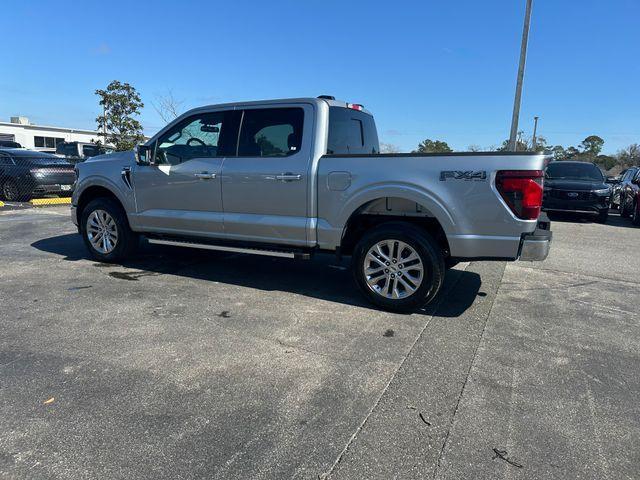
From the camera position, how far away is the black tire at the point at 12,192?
41.6ft

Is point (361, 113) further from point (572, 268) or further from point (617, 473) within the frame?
point (617, 473)

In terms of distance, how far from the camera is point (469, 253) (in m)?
4.19

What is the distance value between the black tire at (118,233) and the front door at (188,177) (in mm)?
351

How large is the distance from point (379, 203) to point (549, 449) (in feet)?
8.91

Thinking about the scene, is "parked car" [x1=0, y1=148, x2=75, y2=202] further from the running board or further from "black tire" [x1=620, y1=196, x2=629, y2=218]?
"black tire" [x1=620, y1=196, x2=629, y2=218]

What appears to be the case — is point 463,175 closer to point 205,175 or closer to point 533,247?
point 533,247

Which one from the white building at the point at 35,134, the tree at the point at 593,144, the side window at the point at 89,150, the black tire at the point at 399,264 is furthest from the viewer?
the tree at the point at 593,144

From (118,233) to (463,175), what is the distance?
456 cm

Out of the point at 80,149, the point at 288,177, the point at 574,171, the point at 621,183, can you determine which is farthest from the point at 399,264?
the point at 80,149

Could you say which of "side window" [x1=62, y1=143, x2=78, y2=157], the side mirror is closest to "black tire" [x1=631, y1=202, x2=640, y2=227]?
the side mirror

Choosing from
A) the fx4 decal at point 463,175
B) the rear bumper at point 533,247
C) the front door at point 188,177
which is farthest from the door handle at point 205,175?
the rear bumper at point 533,247

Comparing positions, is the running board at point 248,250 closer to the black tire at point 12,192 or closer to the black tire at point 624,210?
the black tire at point 12,192

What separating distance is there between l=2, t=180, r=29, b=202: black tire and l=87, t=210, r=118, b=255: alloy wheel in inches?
325

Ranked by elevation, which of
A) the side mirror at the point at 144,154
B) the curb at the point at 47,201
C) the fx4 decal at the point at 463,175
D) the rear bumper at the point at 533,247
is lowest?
the curb at the point at 47,201
